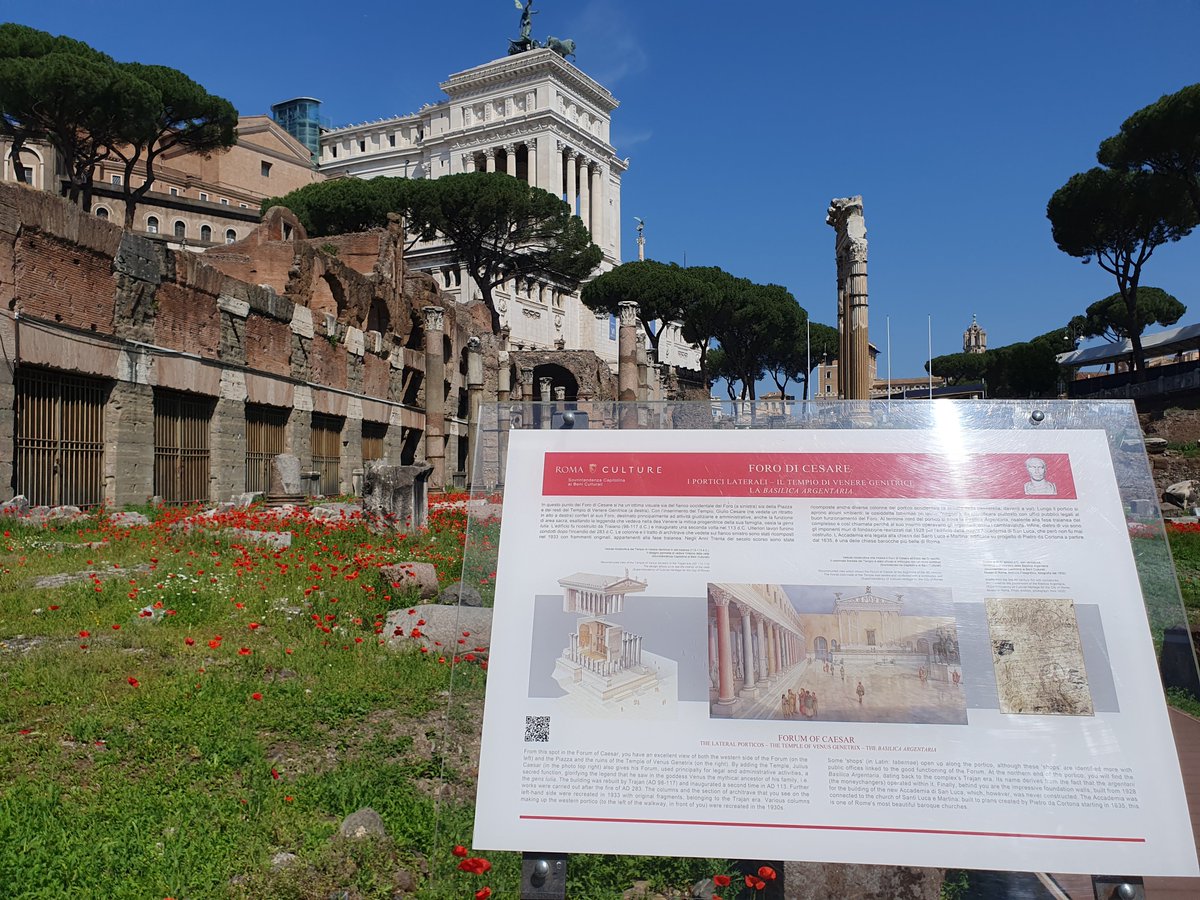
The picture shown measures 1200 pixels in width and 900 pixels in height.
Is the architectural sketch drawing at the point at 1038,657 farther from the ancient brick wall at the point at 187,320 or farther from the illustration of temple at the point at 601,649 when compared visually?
the ancient brick wall at the point at 187,320

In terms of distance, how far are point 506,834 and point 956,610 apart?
1511 mm

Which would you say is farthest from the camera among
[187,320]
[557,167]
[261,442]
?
[557,167]

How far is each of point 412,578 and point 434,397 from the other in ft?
50.8

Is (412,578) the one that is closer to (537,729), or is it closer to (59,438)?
(537,729)

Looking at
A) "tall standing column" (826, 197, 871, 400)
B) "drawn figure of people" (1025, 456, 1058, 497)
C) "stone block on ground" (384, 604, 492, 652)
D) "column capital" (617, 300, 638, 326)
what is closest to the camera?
"drawn figure of people" (1025, 456, 1058, 497)

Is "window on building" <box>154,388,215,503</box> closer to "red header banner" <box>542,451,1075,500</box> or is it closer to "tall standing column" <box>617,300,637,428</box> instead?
"red header banner" <box>542,451,1075,500</box>

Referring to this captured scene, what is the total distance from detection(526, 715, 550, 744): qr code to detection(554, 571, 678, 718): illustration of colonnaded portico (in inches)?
3.7

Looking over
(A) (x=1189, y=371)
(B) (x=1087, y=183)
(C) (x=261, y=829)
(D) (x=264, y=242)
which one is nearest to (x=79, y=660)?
(C) (x=261, y=829)

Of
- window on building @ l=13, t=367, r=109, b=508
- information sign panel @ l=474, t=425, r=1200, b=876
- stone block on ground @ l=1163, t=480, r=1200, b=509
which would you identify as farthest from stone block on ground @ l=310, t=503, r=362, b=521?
stone block on ground @ l=1163, t=480, r=1200, b=509

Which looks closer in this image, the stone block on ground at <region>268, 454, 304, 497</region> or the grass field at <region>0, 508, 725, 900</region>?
the grass field at <region>0, 508, 725, 900</region>

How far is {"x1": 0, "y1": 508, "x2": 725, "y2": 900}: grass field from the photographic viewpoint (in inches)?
115

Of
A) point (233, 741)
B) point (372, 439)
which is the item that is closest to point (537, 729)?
point (233, 741)

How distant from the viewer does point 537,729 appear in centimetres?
243

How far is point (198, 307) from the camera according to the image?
13.9 metres
